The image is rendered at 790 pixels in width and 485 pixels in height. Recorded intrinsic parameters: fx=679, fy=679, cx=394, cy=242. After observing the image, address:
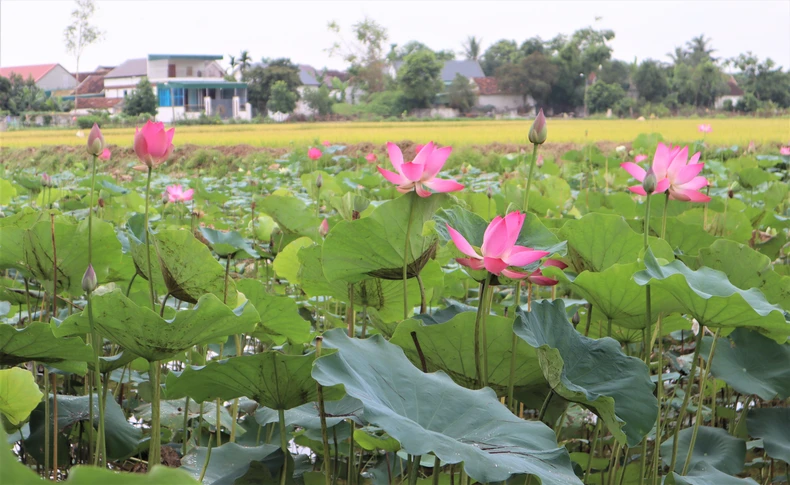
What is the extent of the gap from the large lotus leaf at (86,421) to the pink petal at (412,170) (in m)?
0.57

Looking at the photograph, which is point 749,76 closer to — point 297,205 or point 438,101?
point 438,101

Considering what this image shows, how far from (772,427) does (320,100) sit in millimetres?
31253

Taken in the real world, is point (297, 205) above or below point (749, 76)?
below

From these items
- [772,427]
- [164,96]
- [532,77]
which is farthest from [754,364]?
[532,77]

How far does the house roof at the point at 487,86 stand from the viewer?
3516 cm

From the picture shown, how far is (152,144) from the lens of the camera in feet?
2.85

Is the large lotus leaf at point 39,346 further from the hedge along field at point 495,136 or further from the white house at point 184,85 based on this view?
the white house at point 184,85

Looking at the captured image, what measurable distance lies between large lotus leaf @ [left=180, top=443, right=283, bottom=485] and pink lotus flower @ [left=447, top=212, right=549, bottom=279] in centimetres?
36

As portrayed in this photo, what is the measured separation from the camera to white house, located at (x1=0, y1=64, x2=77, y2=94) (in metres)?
22.8

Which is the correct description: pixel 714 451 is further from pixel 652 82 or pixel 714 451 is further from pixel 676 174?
pixel 652 82

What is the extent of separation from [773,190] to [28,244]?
2.58 metres

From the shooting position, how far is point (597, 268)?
1056 millimetres

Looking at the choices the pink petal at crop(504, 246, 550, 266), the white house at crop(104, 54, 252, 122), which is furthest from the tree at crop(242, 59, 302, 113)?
the pink petal at crop(504, 246, 550, 266)

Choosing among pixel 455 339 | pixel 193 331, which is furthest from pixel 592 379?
pixel 193 331
